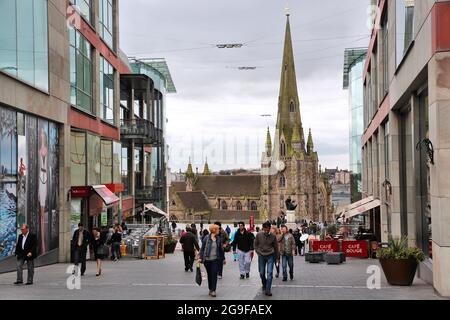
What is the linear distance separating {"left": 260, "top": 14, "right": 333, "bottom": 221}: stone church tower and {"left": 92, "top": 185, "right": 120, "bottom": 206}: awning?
107076 mm

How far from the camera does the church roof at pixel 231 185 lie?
153250 mm

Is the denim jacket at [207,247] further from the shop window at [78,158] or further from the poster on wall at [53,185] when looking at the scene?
the shop window at [78,158]

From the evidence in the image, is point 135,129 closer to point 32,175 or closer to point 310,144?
point 32,175

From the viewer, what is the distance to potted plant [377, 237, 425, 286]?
12820 mm

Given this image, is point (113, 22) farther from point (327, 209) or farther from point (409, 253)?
point (327, 209)

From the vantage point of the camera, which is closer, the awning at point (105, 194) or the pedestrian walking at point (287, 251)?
the pedestrian walking at point (287, 251)

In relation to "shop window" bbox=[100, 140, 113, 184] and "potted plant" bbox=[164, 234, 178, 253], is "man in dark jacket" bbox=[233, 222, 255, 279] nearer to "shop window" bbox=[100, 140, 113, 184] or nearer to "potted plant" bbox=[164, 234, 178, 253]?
"potted plant" bbox=[164, 234, 178, 253]

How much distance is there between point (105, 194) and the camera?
1015 inches

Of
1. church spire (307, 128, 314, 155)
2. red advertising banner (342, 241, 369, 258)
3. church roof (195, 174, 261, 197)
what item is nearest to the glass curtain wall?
red advertising banner (342, 241, 369, 258)

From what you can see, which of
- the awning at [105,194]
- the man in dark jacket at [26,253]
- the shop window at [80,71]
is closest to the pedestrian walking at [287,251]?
the man in dark jacket at [26,253]

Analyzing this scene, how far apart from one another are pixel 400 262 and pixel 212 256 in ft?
13.2

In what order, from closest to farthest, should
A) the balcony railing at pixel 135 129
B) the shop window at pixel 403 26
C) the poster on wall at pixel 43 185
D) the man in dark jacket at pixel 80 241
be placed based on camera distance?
1. the shop window at pixel 403 26
2. the man in dark jacket at pixel 80 241
3. the poster on wall at pixel 43 185
4. the balcony railing at pixel 135 129

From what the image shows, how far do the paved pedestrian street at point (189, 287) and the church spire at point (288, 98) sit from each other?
116 m

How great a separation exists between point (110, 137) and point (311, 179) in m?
109
